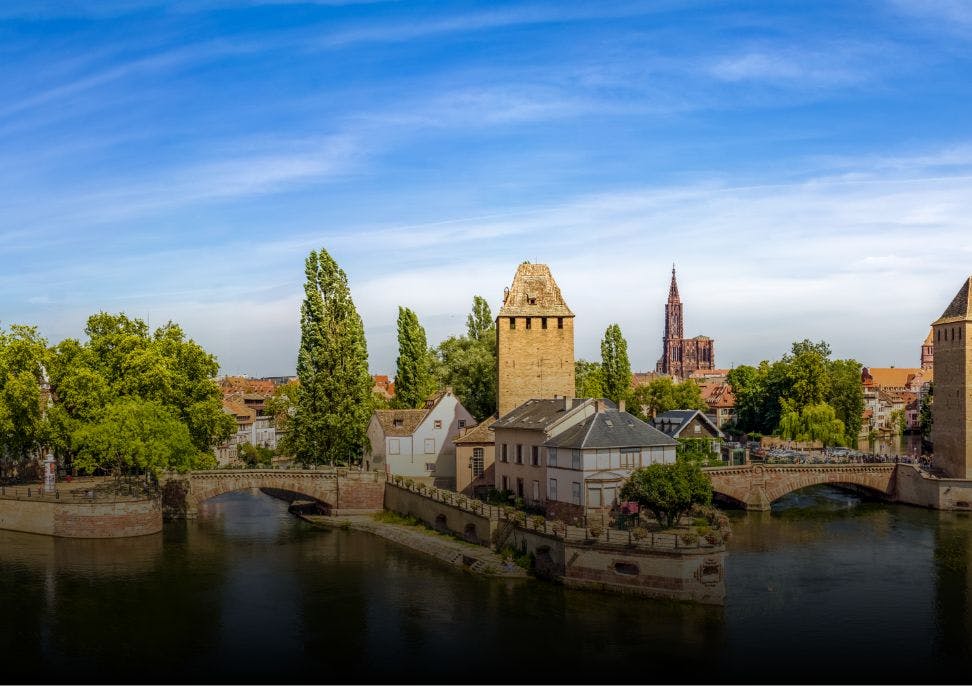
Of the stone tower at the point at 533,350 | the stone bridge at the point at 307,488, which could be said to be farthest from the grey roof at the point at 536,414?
the stone bridge at the point at 307,488

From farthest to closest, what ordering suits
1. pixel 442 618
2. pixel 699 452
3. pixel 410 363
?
pixel 410 363 < pixel 699 452 < pixel 442 618

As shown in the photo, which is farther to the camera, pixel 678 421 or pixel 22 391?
pixel 678 421

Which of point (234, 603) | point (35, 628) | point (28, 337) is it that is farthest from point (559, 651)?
point (28, 337)

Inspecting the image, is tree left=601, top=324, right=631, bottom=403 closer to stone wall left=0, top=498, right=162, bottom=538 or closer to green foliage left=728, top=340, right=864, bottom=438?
green foliage left=728, top=340, right=864, bottom=438

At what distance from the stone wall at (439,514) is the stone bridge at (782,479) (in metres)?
20.4

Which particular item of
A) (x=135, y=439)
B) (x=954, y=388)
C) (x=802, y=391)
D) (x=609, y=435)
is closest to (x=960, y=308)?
(x=954, y=388)

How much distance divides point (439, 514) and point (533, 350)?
626 inches

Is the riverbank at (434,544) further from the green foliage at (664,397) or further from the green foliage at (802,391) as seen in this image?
the green foliage at (664,397)

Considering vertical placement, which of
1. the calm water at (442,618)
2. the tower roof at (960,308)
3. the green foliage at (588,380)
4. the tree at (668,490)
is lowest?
the calm water at (442,618)

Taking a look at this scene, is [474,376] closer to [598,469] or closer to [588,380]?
[588,380]

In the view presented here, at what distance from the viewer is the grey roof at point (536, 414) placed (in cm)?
5597

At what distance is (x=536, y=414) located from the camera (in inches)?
2330

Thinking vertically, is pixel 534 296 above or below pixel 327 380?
above

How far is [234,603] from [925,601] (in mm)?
30516
